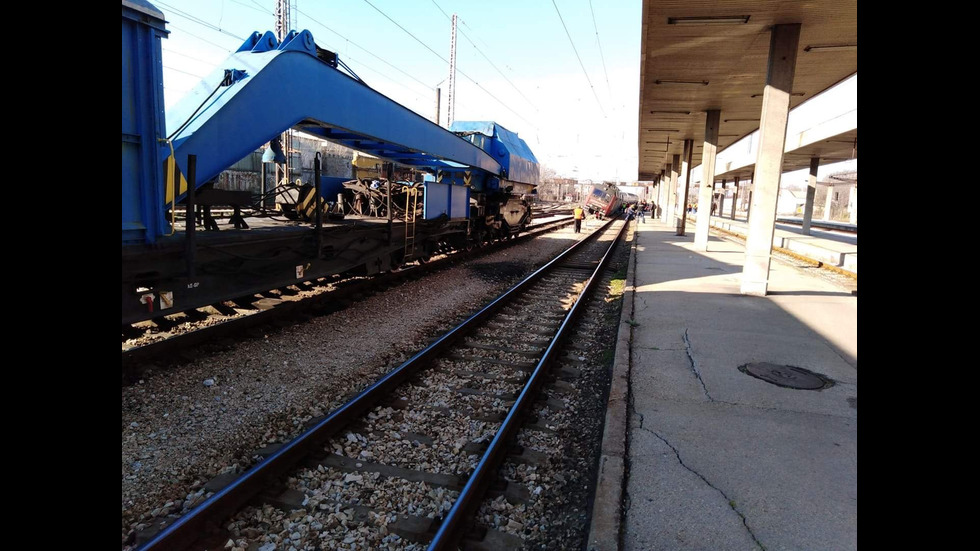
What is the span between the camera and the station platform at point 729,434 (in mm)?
3150

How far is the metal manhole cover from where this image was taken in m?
5.48

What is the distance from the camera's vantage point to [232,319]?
7051mm

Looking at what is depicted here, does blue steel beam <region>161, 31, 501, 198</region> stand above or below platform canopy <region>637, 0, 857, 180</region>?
below

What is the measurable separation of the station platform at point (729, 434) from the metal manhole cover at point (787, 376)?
0.02 m

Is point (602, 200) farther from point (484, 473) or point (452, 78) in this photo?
point (484, 473)

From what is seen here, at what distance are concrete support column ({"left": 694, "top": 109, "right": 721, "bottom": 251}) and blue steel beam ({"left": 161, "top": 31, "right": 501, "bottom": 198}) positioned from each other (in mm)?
12766

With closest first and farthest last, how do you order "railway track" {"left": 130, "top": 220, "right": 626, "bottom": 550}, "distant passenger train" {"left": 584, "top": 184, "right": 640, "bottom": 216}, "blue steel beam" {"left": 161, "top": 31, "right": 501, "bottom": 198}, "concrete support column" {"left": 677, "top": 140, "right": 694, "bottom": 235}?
"railway track" {"left": 130, "top": 220, "right": 626, "bottom": 550} < "blue steel beam" {"left": 161, "top": 31, "right": 501, "bottom": 198} < "concrete support column" {"left": 677, "top": 140, "right": 694, "bottom": 235} < "distant passenger train" {"left": 584, "top": 184, "right": 640, "bottom": 216}

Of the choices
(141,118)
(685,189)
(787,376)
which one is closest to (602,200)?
(685,189)

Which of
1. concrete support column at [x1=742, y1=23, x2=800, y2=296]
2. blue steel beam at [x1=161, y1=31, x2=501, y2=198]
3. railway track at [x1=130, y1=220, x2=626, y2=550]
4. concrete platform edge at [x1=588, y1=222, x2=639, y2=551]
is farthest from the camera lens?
concrete support column at [x1=742, y1=23, x2=800, y2=296]

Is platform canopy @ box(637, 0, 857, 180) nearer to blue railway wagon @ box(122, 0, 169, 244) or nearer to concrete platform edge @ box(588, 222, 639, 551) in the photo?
concrete platform edge @ box(588, 222, 639, 551)

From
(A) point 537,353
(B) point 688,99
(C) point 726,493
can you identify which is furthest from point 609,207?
(C) point 726,493

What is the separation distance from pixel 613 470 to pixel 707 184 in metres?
16.4

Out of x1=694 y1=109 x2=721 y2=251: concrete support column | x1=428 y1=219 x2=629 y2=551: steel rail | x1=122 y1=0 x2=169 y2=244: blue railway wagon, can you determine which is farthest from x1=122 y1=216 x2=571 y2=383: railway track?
x1=694 y1=109 x2=721 y2=251: concrete support column

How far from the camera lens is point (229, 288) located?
239 inches
